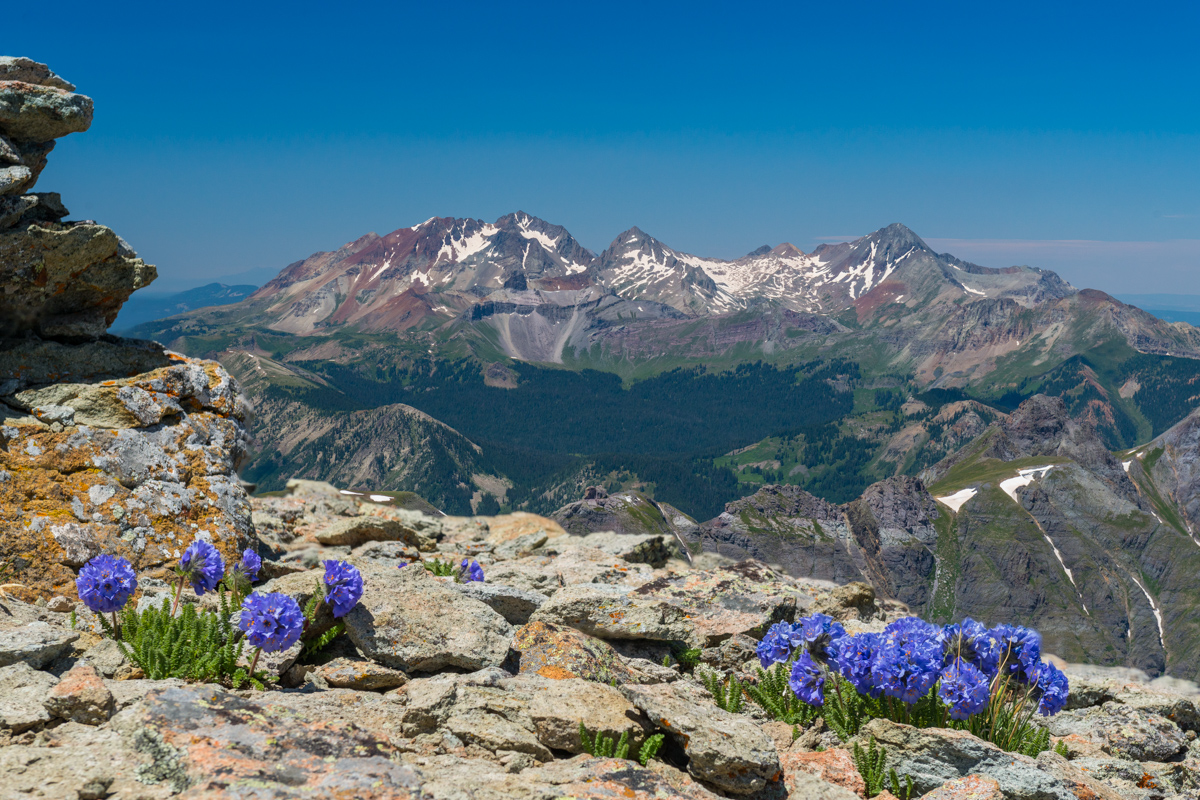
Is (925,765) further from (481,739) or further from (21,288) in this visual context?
(21,288)

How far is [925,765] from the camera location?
789 centimetres

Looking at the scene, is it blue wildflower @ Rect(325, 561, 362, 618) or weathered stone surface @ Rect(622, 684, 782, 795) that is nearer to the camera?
weathered stone surface @ Rect(622, 684, 782, 795)

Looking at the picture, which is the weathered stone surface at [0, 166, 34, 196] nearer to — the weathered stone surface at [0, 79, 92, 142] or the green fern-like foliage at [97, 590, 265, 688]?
the weathered stone surface at [0, 79, 92, 142]

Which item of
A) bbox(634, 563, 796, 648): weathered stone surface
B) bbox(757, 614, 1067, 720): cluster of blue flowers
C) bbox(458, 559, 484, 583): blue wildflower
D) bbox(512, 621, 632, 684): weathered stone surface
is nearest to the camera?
bbox(757, 614, 1067, 720): cluster of blue flowers

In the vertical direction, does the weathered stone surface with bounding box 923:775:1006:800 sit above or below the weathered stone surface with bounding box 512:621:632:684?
above

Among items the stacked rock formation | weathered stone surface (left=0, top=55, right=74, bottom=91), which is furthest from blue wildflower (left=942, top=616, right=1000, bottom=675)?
weathered stone surface (left=0, top=55, right=74, bottom=91)

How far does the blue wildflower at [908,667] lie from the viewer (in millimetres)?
8492

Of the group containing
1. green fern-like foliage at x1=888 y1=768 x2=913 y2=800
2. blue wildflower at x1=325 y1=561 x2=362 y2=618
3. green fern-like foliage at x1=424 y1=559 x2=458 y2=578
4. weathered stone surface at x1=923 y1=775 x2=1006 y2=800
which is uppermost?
blue wildflower at x1=325 y1=561 x2=362 y2=618

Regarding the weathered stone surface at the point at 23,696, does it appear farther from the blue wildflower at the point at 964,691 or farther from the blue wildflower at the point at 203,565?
the blue wildflower at the point at 964,691

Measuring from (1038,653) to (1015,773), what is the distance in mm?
2391

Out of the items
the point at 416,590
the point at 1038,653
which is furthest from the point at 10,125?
the point at 1038,653

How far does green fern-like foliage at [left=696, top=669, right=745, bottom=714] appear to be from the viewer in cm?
1030

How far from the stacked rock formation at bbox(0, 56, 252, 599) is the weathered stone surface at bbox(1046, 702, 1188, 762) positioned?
47.0 feet

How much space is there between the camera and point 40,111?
575 inches
